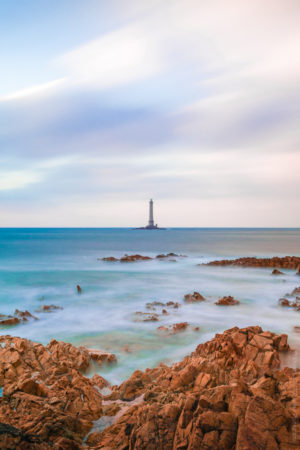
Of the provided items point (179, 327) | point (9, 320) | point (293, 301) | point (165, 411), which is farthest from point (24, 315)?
point (293, 301)

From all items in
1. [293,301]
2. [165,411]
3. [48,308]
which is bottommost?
[48,308]

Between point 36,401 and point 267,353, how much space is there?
14.7ft

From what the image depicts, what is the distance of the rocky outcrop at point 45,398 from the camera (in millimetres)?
3646

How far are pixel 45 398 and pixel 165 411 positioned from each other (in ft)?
6.71

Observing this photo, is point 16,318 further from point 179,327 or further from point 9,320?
point 179,327

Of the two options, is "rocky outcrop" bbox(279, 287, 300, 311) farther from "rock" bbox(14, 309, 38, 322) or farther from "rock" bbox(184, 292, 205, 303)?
"rock" bbox(14, 309, 38, 322)

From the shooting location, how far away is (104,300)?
14867mm

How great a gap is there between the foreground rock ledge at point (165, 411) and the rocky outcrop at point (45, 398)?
0.01m

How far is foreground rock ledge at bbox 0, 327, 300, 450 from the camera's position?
10.6 feet

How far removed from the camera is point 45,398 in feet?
Result: 15.0

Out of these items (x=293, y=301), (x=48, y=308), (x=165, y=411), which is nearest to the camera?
(x=165, y=411)

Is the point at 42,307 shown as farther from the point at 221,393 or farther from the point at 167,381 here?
the point at 221,393

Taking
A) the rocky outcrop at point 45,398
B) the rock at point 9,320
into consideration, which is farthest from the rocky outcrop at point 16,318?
the rocky outcrop at point 45,398

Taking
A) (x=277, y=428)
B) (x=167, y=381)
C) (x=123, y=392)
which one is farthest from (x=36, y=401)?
(x=277, y=428)
